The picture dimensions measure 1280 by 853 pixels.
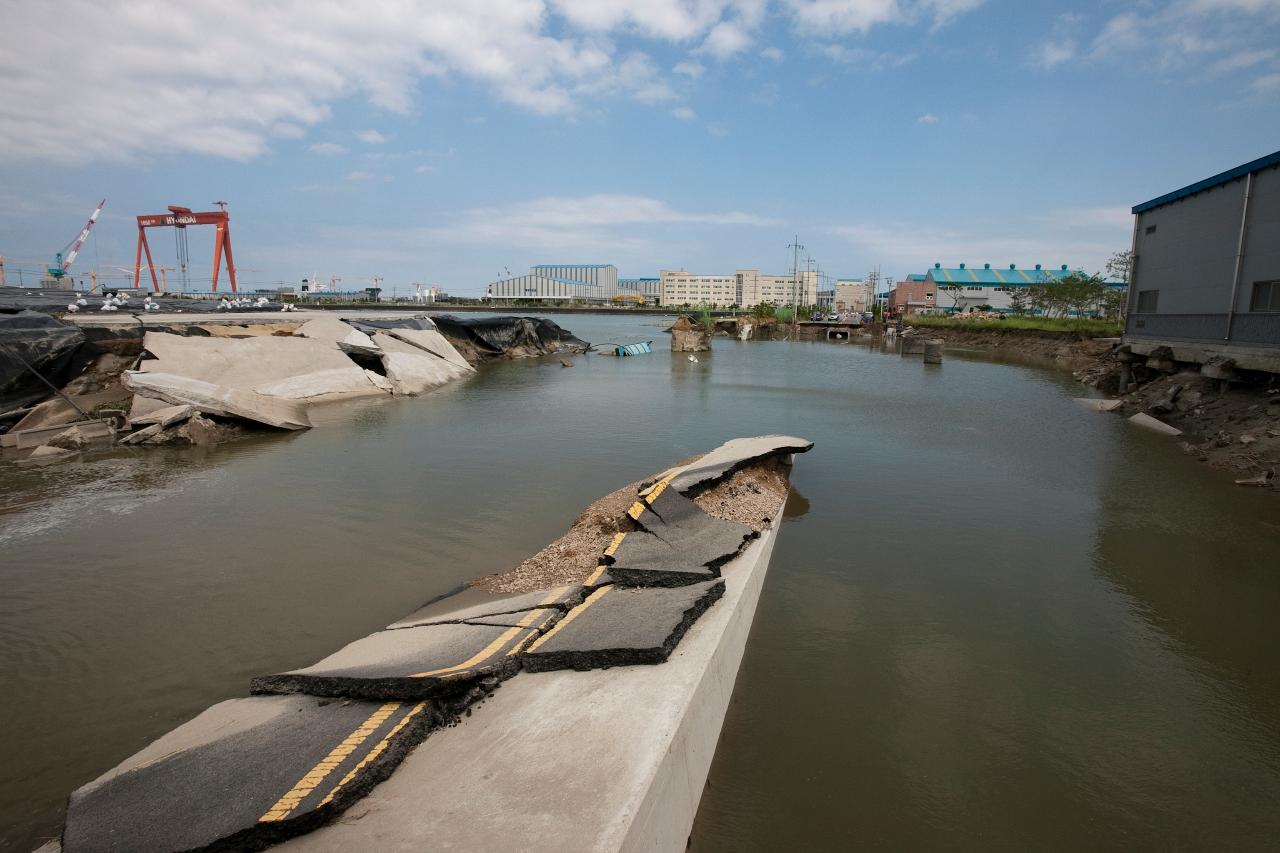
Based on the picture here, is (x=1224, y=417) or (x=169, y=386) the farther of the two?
(x=1224, y=417)

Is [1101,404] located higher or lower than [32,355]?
lower

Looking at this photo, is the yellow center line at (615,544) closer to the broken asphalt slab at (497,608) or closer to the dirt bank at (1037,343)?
the broken asphalt slab at (497,608)

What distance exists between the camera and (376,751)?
330 cm

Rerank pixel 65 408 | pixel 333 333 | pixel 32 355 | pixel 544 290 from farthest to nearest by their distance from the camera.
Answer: pixel 544 290, pixel 333 333, pixel 32 355, pixel 65 408

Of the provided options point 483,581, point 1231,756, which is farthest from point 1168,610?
point 483,581

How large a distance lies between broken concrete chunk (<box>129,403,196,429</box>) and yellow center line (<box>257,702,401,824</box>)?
12859 millimetres

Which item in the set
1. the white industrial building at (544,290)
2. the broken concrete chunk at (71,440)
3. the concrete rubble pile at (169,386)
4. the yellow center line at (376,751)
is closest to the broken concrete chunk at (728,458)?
the yellow center line at (376,751)

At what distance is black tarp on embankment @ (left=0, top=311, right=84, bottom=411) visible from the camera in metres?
13.4

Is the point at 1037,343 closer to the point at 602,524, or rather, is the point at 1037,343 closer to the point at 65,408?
the point at 602,524

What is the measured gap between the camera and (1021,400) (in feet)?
77.9

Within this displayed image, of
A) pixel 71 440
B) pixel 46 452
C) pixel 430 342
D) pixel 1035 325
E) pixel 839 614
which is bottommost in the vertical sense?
pixel 839 614

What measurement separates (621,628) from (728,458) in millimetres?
5497

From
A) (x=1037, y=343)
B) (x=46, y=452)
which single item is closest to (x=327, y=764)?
(x=46, y=452)

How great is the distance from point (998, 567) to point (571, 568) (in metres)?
5.28
